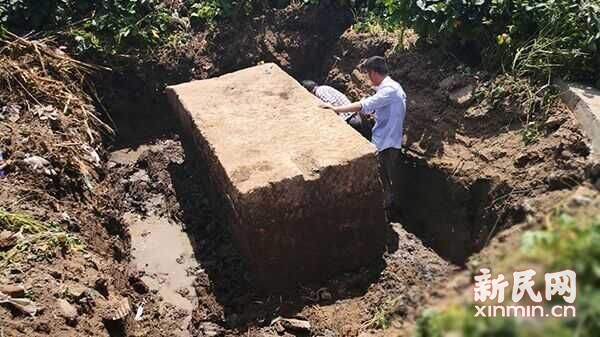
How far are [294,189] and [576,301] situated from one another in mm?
2726

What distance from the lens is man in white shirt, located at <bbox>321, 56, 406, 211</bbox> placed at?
5.30 meters

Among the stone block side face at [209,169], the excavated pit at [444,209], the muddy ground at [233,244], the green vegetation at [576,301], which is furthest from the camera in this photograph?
the excavated pit at [444,209]

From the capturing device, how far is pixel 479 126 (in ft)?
17.1

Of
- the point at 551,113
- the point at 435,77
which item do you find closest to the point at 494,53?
the point at 435,77

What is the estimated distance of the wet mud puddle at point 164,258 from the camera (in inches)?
194

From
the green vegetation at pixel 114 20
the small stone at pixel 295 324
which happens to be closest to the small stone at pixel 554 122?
the small stone at pixel 295 324

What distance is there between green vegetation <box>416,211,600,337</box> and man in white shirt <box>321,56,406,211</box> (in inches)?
126

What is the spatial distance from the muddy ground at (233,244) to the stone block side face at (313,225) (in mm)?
182

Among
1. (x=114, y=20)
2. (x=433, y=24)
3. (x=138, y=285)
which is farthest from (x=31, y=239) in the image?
(x=433, y=24)

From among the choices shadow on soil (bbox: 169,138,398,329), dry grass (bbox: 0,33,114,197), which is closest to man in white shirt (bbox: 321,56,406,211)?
shadow on soil (bbox: 169,138,398,329)

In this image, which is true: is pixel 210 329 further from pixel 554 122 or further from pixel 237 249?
pixel 554 122

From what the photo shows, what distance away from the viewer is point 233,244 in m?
5.17

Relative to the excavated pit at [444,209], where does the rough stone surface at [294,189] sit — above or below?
above

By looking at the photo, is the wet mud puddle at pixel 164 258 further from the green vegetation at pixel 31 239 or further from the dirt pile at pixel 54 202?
the green vegetation at pixel 31 239
